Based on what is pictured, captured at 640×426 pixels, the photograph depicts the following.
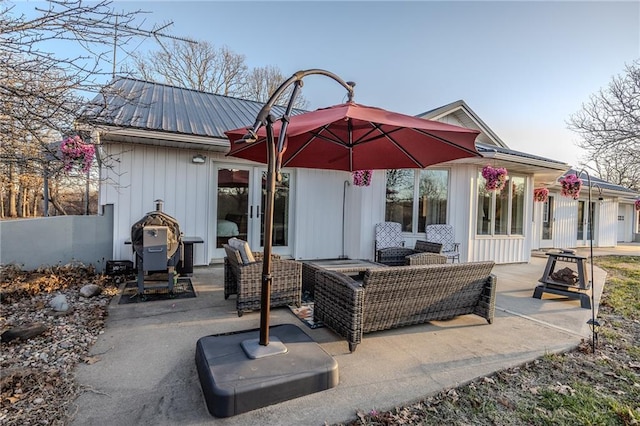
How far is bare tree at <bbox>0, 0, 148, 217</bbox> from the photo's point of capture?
229 centimetres

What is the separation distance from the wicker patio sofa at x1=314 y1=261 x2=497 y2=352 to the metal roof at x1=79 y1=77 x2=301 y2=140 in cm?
361

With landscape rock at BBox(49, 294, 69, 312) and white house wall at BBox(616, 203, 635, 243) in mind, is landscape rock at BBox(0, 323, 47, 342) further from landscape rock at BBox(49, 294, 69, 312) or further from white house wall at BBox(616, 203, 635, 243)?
white house wall at BBox(616, 203, 635, 243)

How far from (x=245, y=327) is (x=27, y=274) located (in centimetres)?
411

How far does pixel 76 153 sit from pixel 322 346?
3.84 metres

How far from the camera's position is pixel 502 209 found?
806 cm

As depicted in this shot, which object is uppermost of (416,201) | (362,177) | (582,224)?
(362,177)

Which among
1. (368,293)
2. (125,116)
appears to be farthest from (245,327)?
(125,116)

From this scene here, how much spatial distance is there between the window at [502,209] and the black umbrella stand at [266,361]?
21.3 feet

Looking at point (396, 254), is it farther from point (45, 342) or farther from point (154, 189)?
point (45, 342)

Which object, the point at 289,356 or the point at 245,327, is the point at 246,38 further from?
the point at 289,356

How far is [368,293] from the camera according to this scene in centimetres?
307

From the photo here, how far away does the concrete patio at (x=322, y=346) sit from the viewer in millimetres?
2080

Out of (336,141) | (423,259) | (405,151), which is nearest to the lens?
(405,151)

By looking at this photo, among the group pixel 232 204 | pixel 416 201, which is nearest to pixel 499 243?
pixel 416 201
